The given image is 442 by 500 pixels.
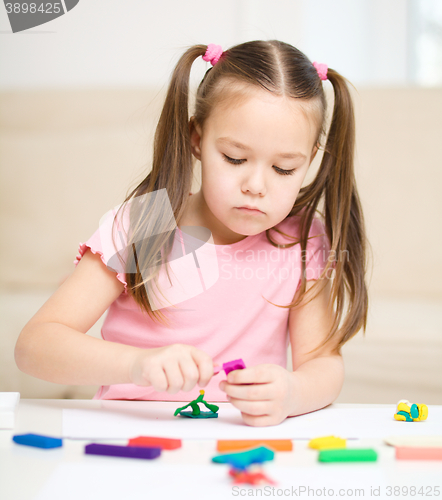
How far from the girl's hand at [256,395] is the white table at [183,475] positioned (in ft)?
0.27

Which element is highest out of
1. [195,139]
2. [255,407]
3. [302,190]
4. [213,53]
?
[213,53]

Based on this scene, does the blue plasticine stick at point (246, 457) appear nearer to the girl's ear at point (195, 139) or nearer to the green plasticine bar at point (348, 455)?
the green plasticine bar at point (348, 455)

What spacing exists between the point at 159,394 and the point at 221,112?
45 cm

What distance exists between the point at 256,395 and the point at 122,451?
0.57 ft

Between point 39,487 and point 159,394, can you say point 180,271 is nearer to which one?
point 159,394

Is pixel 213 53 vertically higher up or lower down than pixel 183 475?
higher up

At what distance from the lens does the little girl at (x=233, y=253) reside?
681mm

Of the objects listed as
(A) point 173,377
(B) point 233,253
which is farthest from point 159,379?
(B) point 233,253

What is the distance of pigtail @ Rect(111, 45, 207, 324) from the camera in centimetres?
79

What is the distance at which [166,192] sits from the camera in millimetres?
812

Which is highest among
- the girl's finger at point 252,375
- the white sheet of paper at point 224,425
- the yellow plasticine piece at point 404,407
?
the girl's finger at point 252,375

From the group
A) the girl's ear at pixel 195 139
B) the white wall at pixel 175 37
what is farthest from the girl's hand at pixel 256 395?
the white wall at pixel 175 37

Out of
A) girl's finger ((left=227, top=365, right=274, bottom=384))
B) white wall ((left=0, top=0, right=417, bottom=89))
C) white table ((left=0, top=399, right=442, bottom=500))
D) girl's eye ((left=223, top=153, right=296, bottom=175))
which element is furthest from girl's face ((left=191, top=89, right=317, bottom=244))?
white wall ((left=0, top=0, right=417, bottom=89))

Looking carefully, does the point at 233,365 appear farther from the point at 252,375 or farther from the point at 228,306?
the point at 228,306
